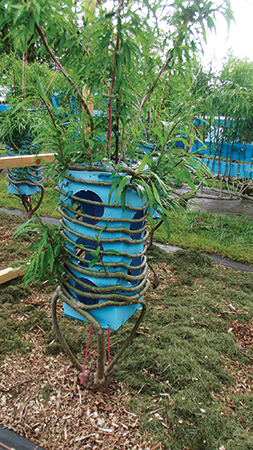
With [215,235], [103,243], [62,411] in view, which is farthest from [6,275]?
[215,235]

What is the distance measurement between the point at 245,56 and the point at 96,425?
15.2 feet

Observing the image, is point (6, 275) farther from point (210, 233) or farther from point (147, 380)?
point (210, 233)

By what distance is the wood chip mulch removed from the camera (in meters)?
1.36

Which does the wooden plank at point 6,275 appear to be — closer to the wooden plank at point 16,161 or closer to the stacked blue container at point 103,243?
the wooden plank at point 16,161

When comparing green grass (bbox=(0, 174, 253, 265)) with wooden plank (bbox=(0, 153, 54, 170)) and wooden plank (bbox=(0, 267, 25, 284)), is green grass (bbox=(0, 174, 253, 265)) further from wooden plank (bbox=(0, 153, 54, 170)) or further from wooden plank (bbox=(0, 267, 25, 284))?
wooden plank (bbox=(0, 153, 54, 170))

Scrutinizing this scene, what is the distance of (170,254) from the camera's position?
3.44m

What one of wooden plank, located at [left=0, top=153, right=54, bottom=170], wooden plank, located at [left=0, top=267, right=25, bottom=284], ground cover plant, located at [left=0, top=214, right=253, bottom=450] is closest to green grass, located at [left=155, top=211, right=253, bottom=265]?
ground cover plant, located at [left=0, top=214, right=253, bottom=450]

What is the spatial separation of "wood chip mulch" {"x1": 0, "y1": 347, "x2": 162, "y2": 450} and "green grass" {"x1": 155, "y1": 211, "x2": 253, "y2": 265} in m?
1.97

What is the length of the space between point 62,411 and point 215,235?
3.22 m

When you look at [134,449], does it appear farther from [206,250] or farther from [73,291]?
[206,250]

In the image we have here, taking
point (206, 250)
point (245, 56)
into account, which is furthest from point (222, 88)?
point (206, 250)

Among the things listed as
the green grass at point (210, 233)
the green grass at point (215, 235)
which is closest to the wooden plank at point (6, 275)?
the green grass at point (210, 233)

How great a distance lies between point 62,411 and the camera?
1.48 meters

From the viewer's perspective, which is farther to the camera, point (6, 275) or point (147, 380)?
point (6, 275)
